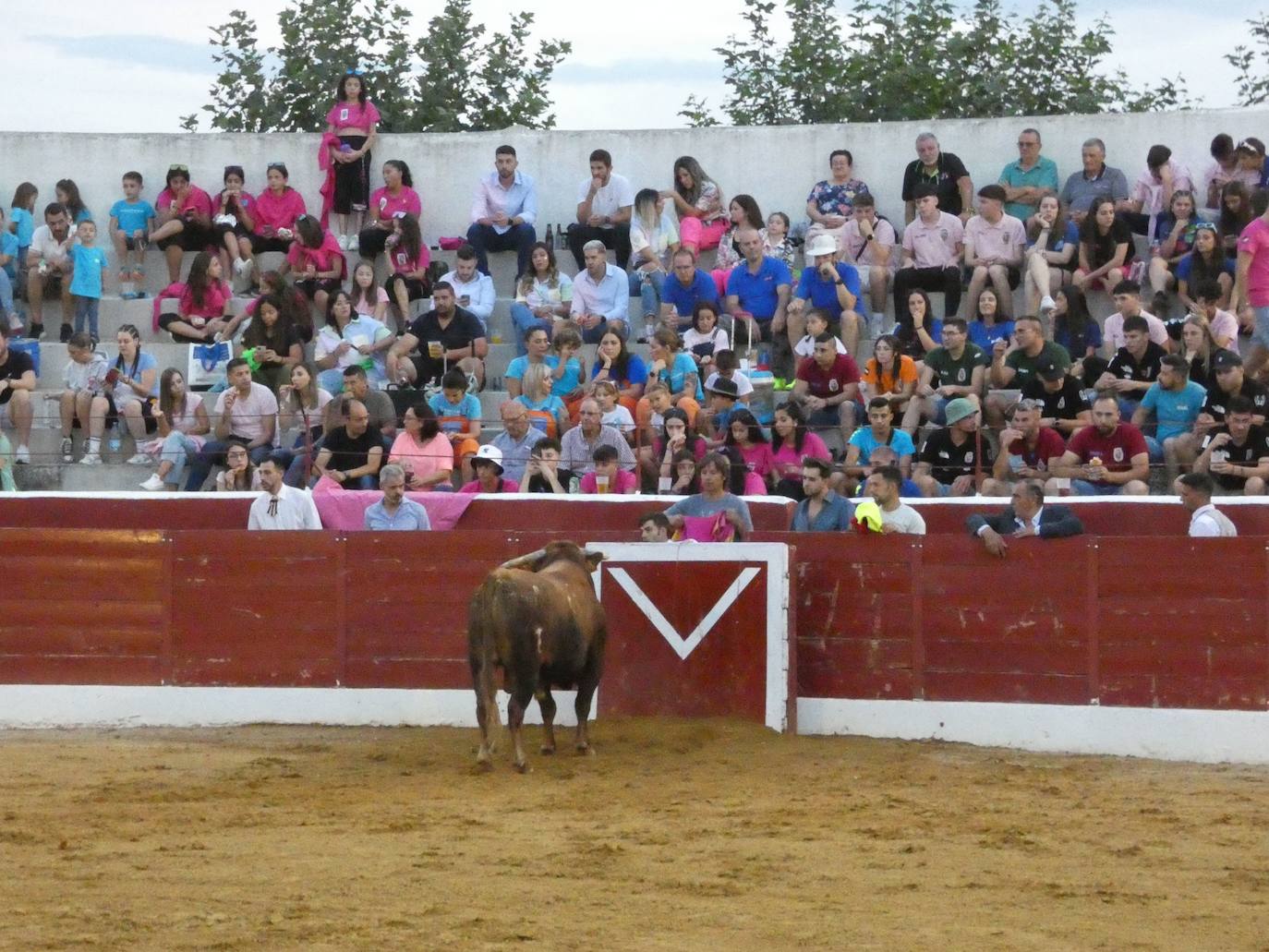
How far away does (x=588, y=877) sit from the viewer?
726cm

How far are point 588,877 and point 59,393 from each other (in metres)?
9.19

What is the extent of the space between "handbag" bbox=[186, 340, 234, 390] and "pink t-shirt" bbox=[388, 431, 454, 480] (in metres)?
2.99

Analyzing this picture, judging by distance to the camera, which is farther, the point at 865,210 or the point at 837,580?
the point at 865,210

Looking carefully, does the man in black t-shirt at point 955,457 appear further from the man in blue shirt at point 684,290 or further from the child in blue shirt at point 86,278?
the child in blue shirt at point 86,278

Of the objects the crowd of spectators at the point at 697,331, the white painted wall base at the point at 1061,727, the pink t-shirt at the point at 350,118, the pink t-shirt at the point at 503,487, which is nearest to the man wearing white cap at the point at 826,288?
the crowd of spectators at the point at 697,331

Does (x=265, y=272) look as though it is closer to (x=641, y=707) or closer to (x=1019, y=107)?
(x=641, y=707)

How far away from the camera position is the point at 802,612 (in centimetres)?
1149

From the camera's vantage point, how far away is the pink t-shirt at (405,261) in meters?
15.6

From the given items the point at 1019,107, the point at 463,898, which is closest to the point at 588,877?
the point at 463,898

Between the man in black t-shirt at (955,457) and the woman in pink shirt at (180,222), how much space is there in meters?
7.01

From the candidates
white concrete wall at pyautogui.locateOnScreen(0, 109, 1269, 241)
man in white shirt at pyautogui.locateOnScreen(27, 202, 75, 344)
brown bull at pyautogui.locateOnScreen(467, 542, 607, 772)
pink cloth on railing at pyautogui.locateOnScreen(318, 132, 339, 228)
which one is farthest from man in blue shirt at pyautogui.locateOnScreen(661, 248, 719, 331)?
man in white shirt at pyautogui.locateOnScreen(27, 202, 75, 344)

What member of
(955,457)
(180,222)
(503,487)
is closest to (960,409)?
(955,457)

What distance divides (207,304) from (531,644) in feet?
23.6

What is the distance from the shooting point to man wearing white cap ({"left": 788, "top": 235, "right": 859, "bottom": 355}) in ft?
46.9
